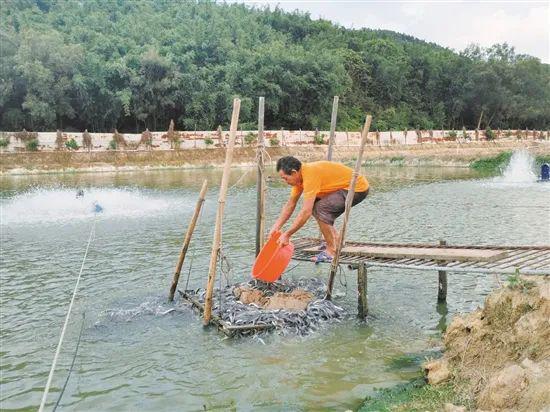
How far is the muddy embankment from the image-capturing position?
4312 centimetres

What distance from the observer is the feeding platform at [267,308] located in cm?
840

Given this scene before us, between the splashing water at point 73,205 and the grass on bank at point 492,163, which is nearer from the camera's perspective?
the splashing water at point 73,205

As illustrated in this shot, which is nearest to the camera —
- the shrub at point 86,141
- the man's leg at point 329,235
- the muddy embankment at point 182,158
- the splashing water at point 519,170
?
the man's leg at point 329,235

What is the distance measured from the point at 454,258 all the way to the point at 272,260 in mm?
2998

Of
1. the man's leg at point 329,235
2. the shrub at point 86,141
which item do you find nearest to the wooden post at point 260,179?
the man's leg at point 329,235

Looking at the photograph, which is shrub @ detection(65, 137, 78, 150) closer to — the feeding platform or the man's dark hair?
the feeding platform

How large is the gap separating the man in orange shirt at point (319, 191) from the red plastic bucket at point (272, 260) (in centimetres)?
18

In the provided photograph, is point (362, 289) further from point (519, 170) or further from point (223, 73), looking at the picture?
point (223, 73)

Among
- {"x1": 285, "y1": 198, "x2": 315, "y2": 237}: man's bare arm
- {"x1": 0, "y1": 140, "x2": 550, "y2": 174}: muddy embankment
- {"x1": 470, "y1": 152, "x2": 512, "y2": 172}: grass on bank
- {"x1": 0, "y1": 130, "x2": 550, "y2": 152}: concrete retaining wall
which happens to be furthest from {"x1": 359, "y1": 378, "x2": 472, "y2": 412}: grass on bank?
{"x1": 0, "y1": 130, "x2": 550, "y2": 152}: concrete retaining wall

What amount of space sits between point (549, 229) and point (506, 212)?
13.1 feet

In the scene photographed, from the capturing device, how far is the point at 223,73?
62.7 m

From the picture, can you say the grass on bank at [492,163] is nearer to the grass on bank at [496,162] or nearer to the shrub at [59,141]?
the grass on bank at [496,162]

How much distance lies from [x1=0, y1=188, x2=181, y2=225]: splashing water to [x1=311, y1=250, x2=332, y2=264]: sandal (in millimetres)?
12823

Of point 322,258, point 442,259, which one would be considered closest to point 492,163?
point 322,258
